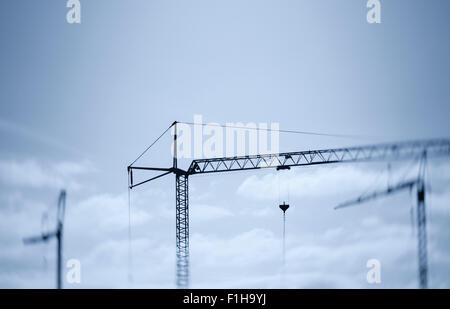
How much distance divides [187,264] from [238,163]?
15.8 m

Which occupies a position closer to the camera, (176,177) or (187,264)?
(187,264)
